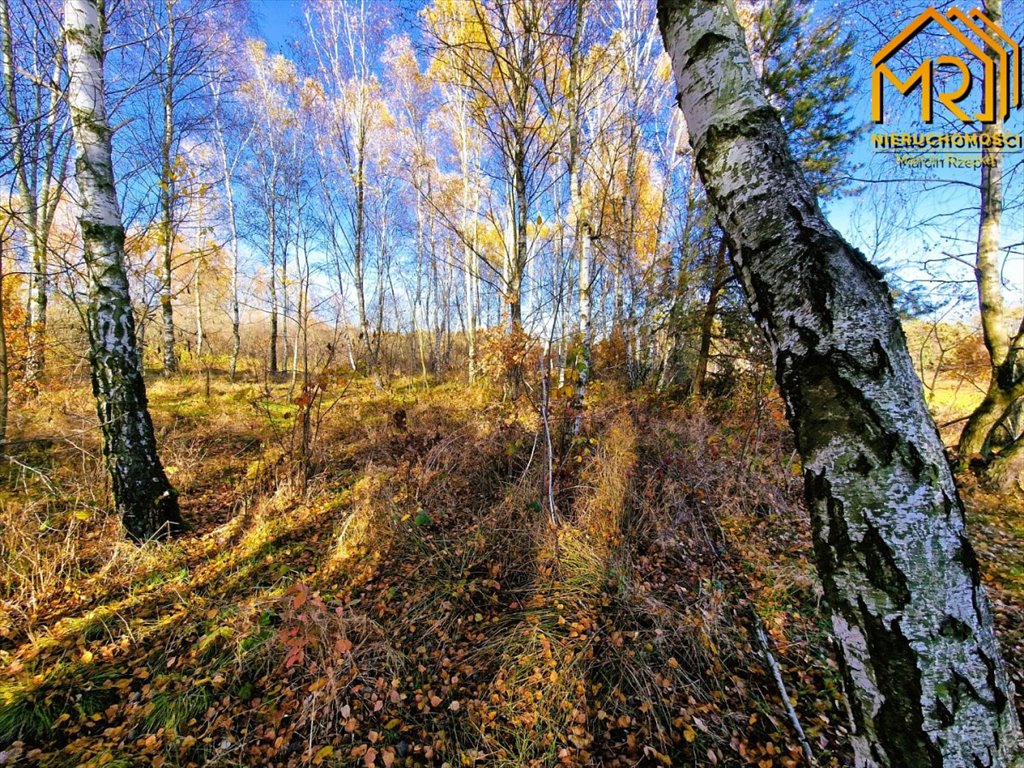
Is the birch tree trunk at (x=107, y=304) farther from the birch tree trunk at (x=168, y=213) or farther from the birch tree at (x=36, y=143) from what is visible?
the birch tree trunk at (x=168, y=213)

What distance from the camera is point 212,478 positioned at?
14.5 ft

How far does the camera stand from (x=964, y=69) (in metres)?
3.96

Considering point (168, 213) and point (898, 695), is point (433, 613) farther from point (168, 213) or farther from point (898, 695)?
point (168, 213)

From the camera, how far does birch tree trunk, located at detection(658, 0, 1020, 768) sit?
69 centimetres

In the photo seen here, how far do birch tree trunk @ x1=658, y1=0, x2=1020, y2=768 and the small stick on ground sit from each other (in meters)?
1.46

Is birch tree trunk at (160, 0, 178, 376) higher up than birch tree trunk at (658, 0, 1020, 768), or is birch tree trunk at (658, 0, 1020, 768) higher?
birch tree trunk at (160, 0, 178, 376)

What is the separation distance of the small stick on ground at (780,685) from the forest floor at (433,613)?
0.17 ft

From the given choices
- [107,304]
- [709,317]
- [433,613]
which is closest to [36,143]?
[107,304]

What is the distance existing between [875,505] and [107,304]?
4673 mm

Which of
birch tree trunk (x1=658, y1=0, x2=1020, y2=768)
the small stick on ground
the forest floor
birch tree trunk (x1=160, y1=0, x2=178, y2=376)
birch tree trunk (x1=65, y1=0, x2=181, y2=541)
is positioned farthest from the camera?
birch tree trunk (x1=160, y1=0, x2=178, y2=376)

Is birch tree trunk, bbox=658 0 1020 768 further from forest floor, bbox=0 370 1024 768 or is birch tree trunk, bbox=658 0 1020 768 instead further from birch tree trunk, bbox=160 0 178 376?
birch tree trunk, bbox=160 0 178 376

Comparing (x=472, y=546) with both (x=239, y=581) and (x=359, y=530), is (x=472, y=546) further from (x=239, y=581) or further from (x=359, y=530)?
(x=239, y=581)

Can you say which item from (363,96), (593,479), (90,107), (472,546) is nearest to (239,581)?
(472,546)

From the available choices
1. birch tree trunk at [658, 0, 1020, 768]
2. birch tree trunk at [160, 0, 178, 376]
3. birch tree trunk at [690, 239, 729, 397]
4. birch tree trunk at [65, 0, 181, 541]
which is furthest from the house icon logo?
birch tree trunk at [160, 0, 178, 376]
